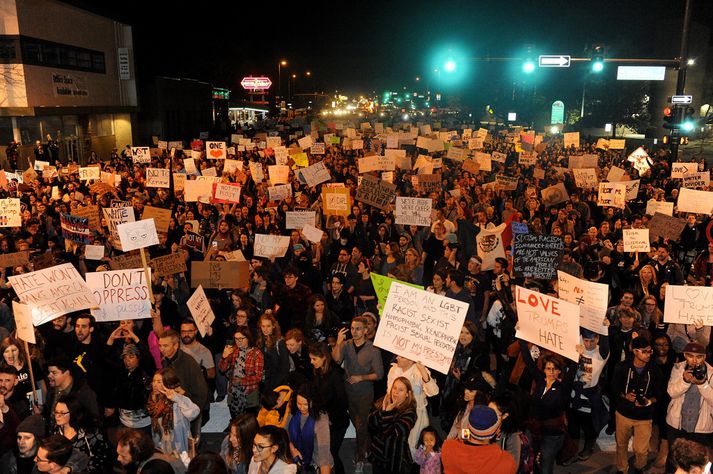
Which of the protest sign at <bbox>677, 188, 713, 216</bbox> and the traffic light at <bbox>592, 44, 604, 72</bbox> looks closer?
the protest sign at <bbox>677, 188, 713, 216</bbox>

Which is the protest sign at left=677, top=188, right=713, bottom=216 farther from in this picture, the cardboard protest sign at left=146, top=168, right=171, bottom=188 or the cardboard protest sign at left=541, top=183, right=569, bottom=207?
the cardboard protest sign at left=146, top=168, right=171, bottom=188

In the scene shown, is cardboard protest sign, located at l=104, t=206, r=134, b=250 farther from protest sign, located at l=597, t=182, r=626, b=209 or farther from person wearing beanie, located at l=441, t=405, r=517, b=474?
protest sign, located at l=597, t=182, r=626, b=209

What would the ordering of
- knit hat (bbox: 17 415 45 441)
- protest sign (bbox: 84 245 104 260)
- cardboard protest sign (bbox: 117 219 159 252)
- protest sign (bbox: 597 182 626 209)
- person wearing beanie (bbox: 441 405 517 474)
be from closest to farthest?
person wearing beanie (bbox: 441 405 517 474)
knit hat (bbox: 17 415 45 441)
cardboard protest sign (bbox: 117 219 159 252)
protest sign (bbox: 84 245 104 260)
protest sign (bbox: 597 182 626 209)

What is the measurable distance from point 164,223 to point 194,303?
16.3 ft

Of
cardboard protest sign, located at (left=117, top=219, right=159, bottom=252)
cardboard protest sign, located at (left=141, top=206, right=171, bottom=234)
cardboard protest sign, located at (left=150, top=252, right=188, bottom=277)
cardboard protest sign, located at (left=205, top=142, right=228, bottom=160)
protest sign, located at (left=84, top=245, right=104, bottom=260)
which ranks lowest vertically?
protest sign, located at (left=84, top=245, right=104, bottom=260)

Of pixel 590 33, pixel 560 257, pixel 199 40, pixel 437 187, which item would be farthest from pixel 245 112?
pixel 560 257

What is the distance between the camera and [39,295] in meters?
6.73

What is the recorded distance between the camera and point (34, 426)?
17.3 feet

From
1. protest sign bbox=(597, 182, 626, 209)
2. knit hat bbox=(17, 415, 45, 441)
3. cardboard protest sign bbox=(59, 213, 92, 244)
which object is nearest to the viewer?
knit hat bbox=(17, 415, 45, 441)

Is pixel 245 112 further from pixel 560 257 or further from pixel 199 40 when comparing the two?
pixel 560 257

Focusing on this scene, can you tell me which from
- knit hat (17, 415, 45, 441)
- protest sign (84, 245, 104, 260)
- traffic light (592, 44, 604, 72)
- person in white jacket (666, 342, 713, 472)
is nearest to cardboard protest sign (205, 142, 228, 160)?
protest sign (84, 245, 104, 260)

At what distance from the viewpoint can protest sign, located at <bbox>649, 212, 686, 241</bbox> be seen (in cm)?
1082

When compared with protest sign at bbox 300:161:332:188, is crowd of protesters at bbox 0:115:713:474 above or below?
below

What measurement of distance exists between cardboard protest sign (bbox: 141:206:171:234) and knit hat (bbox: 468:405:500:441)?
8.65m
